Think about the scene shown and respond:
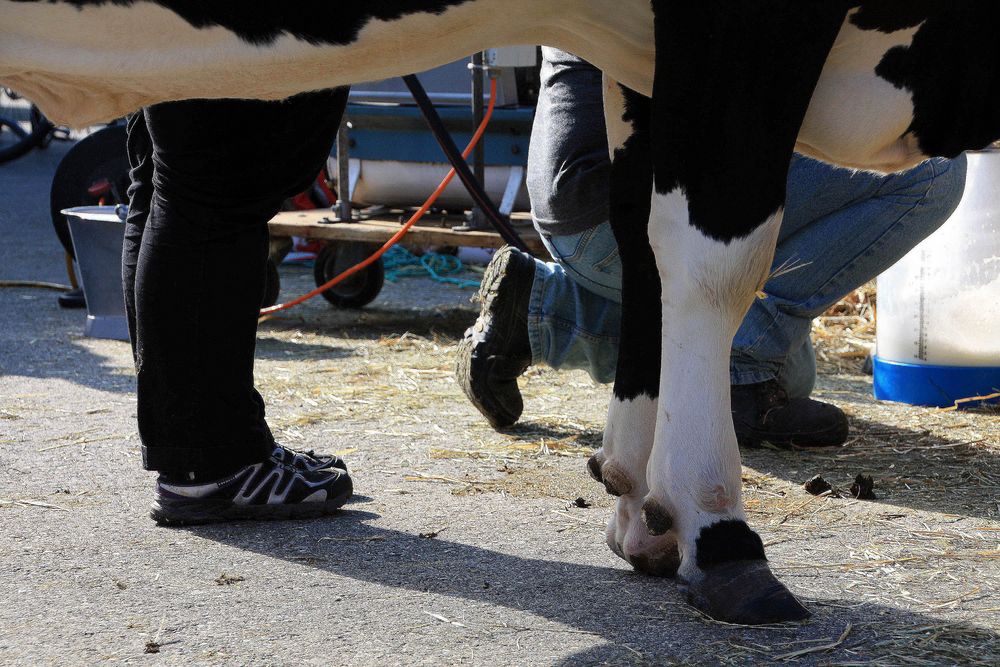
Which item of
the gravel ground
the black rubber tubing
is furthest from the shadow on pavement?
the black rubber tubing

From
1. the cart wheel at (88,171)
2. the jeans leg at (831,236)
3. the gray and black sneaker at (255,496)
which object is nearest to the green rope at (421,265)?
the cart wheel at (88,171)

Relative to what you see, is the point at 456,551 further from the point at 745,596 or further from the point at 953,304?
the point at 953,304

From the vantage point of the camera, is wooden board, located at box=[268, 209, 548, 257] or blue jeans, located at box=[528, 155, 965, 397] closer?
blue jeans, located at box=[528, 155, 965, 397]

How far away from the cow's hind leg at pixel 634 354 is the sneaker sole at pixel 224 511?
0.59 m

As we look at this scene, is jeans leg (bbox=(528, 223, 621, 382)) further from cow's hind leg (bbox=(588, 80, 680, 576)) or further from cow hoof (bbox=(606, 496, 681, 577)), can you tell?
cow hoof (bbox=(606, 496, 681, 577))

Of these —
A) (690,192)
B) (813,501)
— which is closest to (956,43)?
(690,192)

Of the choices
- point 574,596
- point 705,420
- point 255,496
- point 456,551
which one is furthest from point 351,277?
point 705,420

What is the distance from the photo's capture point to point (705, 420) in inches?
66.0

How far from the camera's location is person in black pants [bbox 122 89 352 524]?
2068mm

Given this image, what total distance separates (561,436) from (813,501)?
2.43 feet

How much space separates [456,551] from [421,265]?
4.32 meters

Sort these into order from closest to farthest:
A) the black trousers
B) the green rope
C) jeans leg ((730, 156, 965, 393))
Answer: the black trousers, jeans leg ((730, 156, 965, 393)), the green rope

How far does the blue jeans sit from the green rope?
9.70ft

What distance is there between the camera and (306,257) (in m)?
6.25
